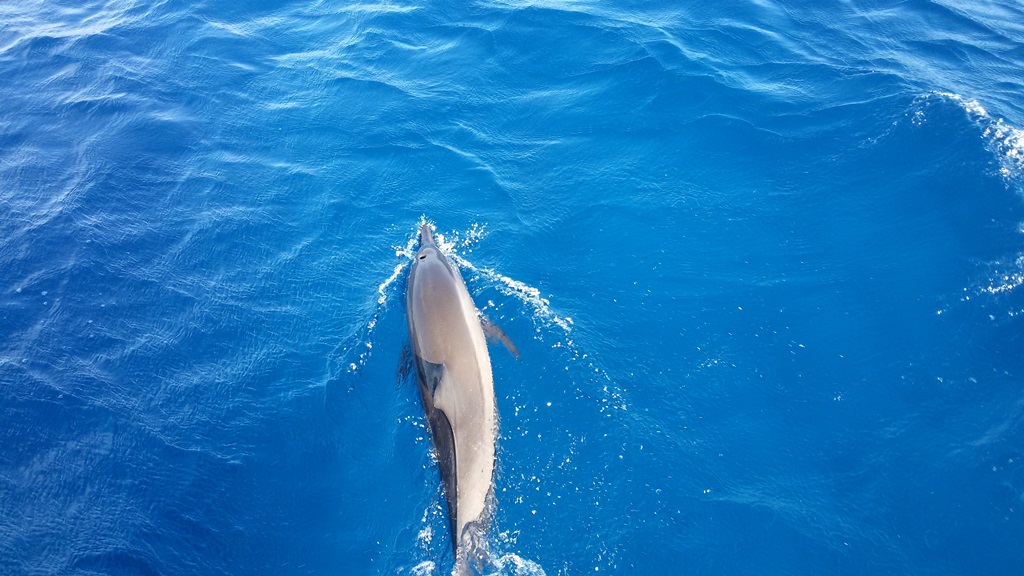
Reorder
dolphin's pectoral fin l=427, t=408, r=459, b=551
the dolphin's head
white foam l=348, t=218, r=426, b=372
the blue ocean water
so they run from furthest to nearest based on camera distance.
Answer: the dolphin's head < white foam l=348, t=218, r=426, b=372 < the blue ocean water < dolphin's pectoral fin l=427, t=408, r=459, b=551

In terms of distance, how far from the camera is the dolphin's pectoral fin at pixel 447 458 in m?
9.80

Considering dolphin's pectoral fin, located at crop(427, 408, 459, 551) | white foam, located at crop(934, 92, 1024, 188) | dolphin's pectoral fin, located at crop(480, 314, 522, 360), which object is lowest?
dolphin's pectoral fin, located at crop(427, 408, 459, 551)

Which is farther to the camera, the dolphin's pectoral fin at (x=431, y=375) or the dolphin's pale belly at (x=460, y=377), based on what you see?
the dolphin's pectoral fin at (x=431, y=375)

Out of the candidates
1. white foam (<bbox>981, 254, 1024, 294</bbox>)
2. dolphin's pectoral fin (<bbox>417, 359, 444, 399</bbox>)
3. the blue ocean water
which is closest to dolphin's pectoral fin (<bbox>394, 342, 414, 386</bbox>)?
the blue ocean water

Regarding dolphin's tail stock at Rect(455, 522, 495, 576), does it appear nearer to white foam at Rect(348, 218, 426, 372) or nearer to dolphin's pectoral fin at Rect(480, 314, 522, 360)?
dolphin's pectoral fin at Rect(480, 314, 522, 360)

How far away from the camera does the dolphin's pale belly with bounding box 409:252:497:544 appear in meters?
9.95

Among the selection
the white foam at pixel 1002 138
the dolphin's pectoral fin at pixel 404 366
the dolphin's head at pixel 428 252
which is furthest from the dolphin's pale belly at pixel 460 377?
the white foam at pixel 1002 138

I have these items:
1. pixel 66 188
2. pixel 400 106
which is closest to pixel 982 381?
pixel 400 106

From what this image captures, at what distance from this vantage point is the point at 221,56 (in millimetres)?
21516

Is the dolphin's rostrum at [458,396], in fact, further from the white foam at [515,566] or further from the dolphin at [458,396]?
the white foam at [515,566]

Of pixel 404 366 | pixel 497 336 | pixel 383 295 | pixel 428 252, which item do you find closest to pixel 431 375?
pixel 404 366

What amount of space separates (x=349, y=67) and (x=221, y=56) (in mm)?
5074

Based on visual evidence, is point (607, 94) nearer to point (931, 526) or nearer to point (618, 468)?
point (618, 468)

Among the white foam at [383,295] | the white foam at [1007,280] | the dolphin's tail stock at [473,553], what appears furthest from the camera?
the white foam at [383,295]
